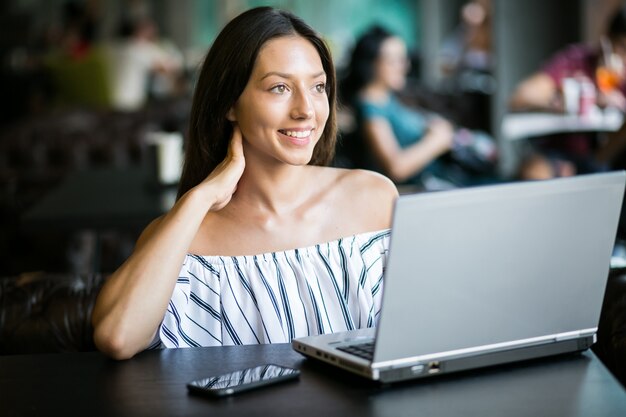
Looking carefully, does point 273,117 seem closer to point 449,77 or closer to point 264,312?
point 264,312

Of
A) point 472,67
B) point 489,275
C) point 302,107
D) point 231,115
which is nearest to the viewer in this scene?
point 489,275

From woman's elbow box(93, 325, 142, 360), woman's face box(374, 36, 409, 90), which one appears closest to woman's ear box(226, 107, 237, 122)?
woman's elbow box(93, 325, 142, 360)

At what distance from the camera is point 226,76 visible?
5.86 feet

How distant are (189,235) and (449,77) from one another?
8.64 m

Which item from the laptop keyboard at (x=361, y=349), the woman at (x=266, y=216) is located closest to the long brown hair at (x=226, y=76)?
the woman at (x=266, y=216)

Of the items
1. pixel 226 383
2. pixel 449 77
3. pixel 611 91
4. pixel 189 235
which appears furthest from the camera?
pixel 449 77

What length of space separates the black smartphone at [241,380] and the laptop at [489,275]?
0.24 ft

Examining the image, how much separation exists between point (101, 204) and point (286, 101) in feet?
5.87

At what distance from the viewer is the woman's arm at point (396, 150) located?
174 inches

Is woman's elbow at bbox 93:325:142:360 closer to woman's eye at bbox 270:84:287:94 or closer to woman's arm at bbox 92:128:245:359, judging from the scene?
woman's arm at bbox 92:128:245:359

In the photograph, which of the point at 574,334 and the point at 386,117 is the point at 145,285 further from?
the point at 386,117

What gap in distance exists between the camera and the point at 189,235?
5.30 ft

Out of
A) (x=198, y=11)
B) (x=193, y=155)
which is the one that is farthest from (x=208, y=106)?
(x=198, y=11)

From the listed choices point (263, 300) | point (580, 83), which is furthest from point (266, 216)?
point (580, 83)
